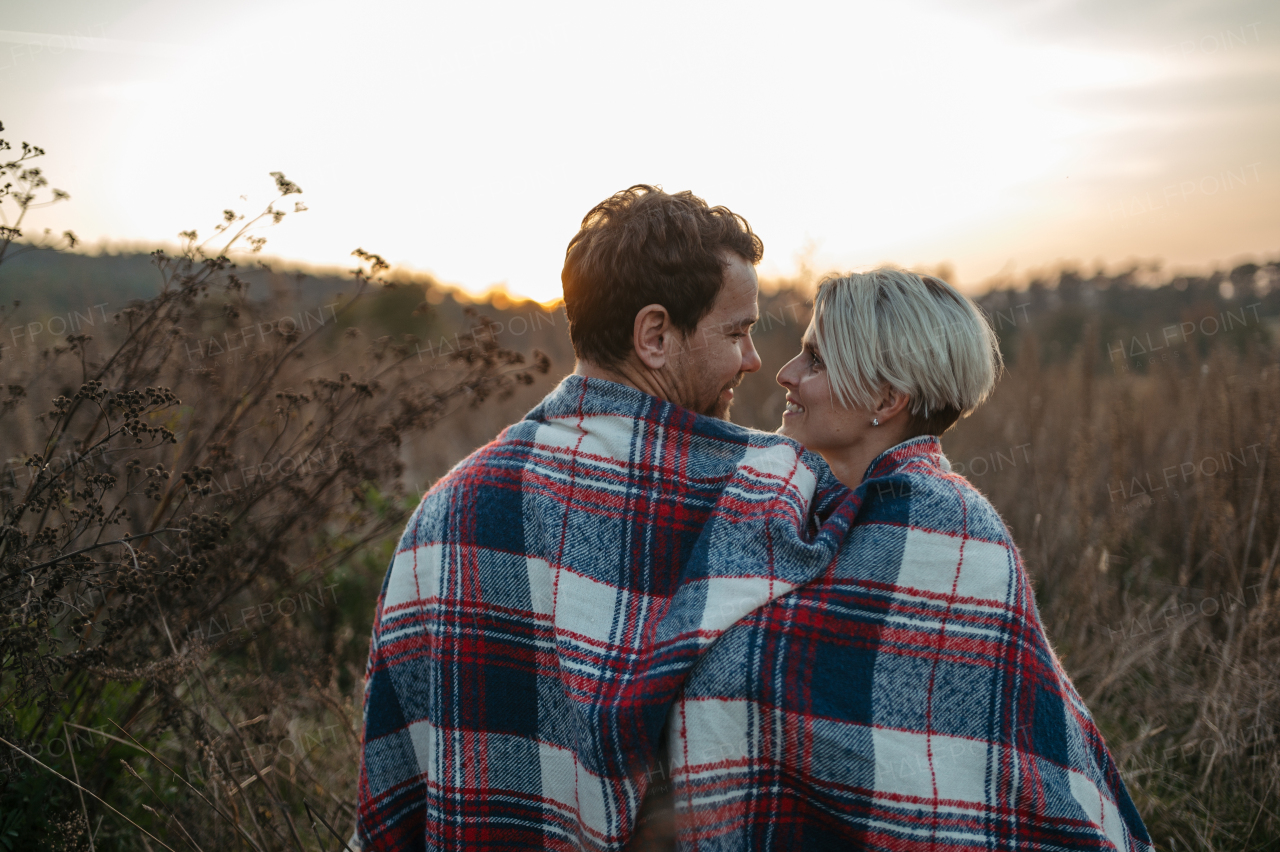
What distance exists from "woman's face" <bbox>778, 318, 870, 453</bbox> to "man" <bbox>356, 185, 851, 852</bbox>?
0.72ft

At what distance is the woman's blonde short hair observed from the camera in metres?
1.97

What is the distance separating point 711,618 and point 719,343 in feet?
2.38

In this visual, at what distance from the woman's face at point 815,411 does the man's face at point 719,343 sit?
165mm

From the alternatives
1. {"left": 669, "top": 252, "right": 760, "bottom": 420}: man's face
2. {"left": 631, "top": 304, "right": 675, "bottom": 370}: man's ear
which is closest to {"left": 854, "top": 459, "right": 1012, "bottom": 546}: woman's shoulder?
{"left": 669, "top": 252, "right": 760, "bottom": 420}: man's face

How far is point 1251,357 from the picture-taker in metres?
4.25

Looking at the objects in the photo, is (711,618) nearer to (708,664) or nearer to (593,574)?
(708,664)

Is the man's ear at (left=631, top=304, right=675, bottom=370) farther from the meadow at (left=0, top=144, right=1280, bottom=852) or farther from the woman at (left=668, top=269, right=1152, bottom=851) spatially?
the meadow at (left=0, top=144, right=1280, bottom=852)

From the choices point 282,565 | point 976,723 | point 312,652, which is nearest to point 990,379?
point 976,723

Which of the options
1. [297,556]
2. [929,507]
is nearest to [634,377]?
[929,507]

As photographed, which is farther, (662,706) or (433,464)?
(433,464)

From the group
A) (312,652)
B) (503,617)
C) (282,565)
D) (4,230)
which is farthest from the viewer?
(312,652)

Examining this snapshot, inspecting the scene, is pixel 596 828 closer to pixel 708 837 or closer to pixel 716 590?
pixel 708 837

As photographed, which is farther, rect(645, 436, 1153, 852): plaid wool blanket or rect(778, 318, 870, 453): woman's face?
rect(778, 318, 870, 453): woman's face

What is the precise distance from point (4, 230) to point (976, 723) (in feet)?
8.45
